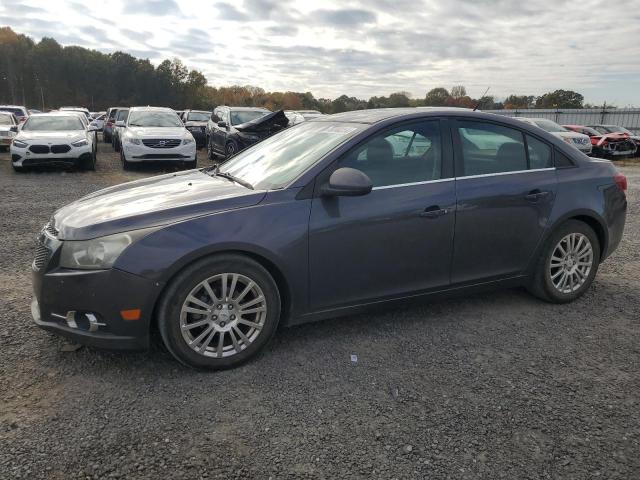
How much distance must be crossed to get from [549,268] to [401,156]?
5.50ft

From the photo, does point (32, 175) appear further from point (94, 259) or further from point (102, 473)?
point (102, 473)

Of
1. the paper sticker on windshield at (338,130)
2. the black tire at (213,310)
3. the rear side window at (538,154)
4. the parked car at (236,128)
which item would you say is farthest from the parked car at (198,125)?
the black tire at (213,310)

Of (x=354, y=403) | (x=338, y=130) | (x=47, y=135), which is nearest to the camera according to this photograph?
(x=354, y=403)

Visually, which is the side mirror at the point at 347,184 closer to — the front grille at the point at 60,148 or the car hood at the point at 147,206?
the car hood at the point at 147,206

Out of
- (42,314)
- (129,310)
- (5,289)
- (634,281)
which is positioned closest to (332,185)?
(129,310)

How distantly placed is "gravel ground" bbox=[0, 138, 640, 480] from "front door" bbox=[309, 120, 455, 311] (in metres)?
0.43

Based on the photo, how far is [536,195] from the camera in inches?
160

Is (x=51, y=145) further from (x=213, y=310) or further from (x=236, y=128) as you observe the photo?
(x=213, y=310)

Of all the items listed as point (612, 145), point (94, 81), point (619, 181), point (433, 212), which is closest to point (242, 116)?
point (619, 181)

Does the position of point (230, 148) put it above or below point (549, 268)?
above

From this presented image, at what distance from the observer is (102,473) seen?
2271 millimetres

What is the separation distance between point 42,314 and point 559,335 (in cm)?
360

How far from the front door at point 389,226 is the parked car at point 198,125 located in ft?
58.6

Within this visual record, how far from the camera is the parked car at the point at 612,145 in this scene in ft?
68.2
